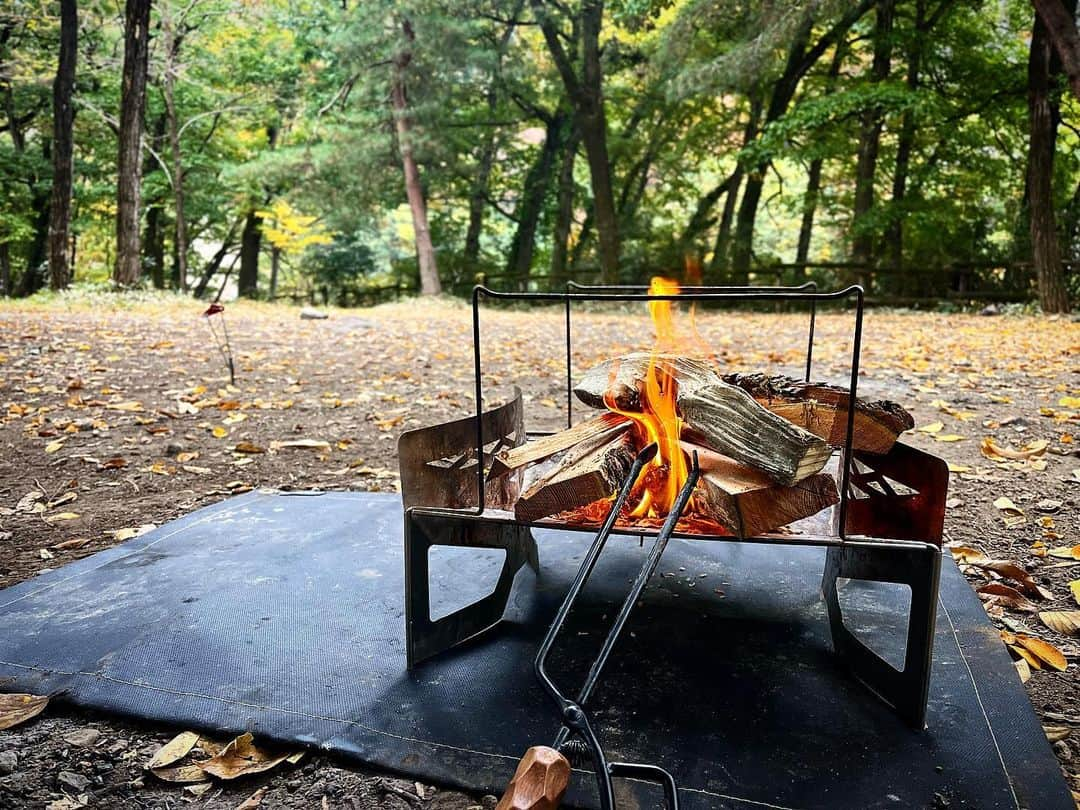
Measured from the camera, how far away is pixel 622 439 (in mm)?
1874

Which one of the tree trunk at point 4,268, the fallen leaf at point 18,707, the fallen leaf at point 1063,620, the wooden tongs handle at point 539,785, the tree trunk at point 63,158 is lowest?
the fallen leaf at point 18,707

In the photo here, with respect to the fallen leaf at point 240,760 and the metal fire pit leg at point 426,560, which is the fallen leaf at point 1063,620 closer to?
the metal fire pit leg at point 426,560

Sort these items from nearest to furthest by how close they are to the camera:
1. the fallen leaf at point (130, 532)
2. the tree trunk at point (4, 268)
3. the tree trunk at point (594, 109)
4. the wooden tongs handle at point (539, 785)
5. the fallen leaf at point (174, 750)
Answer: the wooden tongs handle at point (539, 785) < the fallen leaf at point (174, 750) < the fallen leaf at point (130, 532) < the tree trunk at point (594, 109) < the tree trunk at point (4, 268)

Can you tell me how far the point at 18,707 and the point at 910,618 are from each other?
198cm

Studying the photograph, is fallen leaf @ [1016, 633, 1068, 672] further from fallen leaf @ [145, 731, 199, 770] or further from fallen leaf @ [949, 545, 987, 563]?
fallen leaf @ [145, 731, 199, 770]

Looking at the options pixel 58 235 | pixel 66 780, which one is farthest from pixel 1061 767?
pixel 58 235

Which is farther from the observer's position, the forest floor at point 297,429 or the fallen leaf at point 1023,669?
the fallen leaf at point 1023,669

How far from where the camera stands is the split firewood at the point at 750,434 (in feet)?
5.30

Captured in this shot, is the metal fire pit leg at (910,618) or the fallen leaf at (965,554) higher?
the metal fire pit leg at (910,618)

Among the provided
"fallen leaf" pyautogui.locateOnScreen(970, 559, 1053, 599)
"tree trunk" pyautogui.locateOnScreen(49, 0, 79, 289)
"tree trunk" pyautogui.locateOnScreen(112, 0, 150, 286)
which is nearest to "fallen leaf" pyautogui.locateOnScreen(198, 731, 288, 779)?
"fallen leaf" pyautogui.locateOnScreen(970, 559, 1053, 599)

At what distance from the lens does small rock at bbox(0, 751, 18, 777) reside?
1.48m

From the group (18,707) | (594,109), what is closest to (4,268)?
(594,109)

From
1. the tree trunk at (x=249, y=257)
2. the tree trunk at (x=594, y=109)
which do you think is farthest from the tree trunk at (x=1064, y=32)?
the tree trunk at (x=249, y=257)

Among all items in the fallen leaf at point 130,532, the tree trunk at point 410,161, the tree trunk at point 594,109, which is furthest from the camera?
the tree trunk at point 594,109
